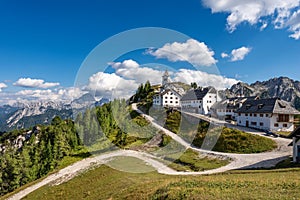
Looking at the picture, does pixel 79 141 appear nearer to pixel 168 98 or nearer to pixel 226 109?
pixel 168 98

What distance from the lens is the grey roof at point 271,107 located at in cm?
5738

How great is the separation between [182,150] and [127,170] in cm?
1850

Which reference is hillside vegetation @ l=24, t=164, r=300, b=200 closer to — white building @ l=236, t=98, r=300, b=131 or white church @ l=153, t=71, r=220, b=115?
white building @ l=236, t=98, r=300, b=131

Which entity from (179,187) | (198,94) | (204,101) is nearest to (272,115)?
(204,101)

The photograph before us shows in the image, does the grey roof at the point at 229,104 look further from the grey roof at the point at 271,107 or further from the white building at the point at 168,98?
the white building at the point at 168,98

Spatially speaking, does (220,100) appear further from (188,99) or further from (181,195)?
(181,195)

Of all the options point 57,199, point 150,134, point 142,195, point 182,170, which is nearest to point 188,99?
point 150,134

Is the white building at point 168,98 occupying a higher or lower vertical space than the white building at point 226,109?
higher

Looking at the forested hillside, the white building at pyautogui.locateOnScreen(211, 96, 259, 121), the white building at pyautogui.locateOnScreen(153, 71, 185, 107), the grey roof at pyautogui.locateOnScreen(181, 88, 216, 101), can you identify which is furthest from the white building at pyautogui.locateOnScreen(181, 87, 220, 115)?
the forested hillside

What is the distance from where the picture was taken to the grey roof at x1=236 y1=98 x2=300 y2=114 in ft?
188

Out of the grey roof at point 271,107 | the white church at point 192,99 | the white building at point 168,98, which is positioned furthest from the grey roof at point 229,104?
the white building at point 168,98

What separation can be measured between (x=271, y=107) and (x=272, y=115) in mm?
2386

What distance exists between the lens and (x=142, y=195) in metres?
21.8

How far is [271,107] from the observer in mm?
58406
